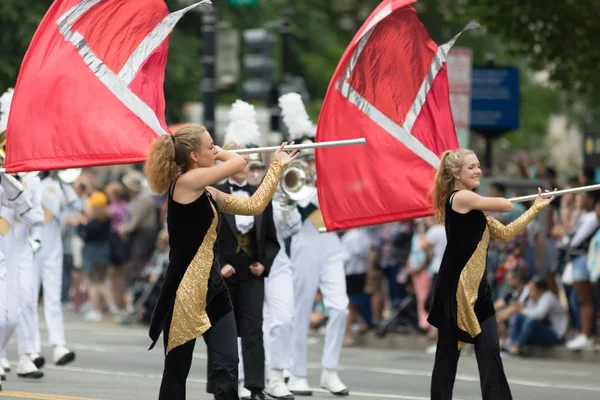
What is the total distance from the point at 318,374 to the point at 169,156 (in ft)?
20.4

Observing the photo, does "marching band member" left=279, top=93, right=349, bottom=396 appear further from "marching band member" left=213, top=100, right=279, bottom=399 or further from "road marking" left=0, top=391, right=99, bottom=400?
"road marking" left=0, top=391, right=99, bottom=400

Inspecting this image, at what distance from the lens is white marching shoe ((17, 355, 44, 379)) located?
13.2 m

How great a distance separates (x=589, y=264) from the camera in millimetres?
16891

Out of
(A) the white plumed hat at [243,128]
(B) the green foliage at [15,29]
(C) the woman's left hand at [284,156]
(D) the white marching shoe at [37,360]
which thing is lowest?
(D) the white marching shoe at [37,360]

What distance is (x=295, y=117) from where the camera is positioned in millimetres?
12688

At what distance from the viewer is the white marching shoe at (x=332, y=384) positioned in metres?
12.5

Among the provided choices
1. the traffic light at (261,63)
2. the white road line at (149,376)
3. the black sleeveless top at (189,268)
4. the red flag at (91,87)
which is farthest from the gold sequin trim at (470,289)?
the traffic light at (261,63)

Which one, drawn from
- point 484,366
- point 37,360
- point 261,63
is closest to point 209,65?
point 261,63

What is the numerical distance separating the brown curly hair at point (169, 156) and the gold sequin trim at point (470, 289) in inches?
75.4

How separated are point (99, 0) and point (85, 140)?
3.35 feet

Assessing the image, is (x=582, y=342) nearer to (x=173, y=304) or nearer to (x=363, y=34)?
(x=363, y=34)

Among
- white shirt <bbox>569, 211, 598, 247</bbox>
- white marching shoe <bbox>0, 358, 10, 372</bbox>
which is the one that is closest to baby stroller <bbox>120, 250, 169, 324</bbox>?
white shirt <bbox>569, 211, 598, 247</bbox>

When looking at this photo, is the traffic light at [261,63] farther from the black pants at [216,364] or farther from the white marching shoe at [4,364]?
the black pants at [216,364]

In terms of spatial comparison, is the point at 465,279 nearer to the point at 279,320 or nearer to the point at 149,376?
the point at 279,320
